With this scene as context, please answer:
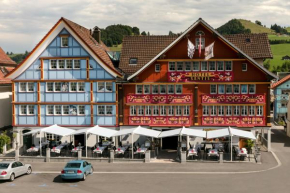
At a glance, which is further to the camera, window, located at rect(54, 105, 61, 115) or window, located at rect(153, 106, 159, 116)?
window, located at rect(54, 105, 61, 115)

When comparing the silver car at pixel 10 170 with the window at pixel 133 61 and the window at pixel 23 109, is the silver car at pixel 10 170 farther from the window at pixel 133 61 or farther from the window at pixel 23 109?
the window at pixel 133 61

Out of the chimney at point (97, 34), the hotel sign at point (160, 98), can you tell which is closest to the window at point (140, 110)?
the hotel sign at point (160, 98)

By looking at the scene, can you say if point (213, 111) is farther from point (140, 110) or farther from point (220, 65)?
point (140, 110)

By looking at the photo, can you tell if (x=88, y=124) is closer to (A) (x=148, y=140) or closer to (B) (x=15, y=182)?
(A) (x=148, y=140)

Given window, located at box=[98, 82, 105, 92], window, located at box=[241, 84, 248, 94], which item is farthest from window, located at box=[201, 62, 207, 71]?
window, located at box=[98, 82, 105, 92]

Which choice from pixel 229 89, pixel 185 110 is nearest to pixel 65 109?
pixel 185 110

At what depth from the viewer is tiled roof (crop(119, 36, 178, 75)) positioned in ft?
144

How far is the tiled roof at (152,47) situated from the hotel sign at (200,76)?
458cm

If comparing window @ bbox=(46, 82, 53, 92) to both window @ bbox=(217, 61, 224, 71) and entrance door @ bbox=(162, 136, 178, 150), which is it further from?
window @ bbox=(217, 61, 224, 71)

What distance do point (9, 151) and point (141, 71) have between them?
16.9 meters

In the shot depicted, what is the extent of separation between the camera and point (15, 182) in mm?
28641

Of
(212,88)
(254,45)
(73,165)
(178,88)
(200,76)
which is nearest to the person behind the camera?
(73,165)

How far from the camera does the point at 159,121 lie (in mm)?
41688

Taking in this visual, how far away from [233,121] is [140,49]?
1376cm
